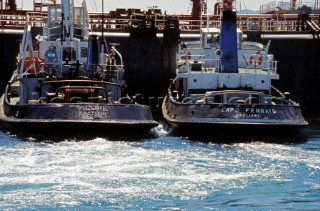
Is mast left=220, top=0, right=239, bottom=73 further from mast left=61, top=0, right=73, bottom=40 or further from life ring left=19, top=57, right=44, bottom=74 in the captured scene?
life ring left=19, top=57, right=44, bottom=74

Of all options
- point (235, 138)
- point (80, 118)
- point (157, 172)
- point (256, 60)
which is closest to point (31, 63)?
point (80, 118)

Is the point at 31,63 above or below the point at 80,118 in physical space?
above

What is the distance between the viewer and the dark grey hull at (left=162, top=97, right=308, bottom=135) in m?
35.3

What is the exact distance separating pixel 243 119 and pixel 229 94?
3.06 m

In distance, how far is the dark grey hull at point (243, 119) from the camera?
116 ft

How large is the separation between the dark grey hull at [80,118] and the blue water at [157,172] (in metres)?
0.46

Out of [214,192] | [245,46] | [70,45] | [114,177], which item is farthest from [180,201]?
[245,46]

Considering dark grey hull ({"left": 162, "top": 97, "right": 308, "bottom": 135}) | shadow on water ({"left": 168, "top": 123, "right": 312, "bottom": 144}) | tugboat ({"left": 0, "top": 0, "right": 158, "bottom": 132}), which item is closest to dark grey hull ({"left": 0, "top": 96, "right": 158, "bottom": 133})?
tugboat ({"left": 0, "top": 0, "right": 158, "bottom": 132})

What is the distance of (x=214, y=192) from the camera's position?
24484mm

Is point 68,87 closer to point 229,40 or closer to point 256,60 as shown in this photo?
point 229,40

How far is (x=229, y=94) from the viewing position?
125ft

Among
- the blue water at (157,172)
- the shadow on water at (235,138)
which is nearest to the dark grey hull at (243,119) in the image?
the shadow on water at (235,138)

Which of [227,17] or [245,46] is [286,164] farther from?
[245,46]

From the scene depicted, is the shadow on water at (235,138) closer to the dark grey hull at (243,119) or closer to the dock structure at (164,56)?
→ the dark grey hull at (243,119)
